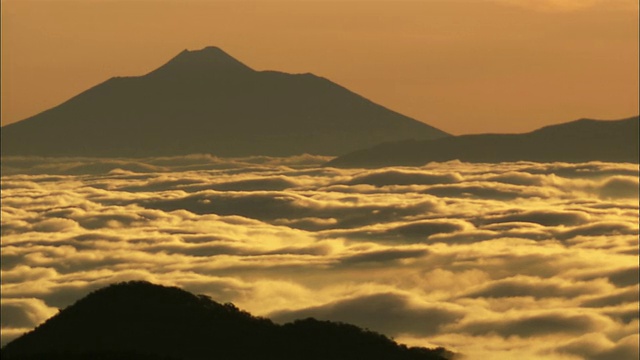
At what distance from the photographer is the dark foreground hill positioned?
74.4m

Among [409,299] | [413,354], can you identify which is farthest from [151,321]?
[409,299]

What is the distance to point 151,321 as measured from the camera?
7825cm

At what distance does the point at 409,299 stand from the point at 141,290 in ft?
356

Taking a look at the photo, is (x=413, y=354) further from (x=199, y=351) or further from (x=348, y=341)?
(x=199, y=351)

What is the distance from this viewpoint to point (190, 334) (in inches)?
3000

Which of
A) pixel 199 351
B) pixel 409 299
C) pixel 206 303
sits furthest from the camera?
pixel 409 299

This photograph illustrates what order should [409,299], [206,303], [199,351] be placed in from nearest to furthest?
[199,351] < [206,303] < [409,299]

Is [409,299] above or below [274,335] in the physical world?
above

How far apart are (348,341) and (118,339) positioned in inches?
467

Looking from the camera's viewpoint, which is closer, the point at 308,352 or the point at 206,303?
the point at 308,352

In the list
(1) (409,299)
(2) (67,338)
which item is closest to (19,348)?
(2) (67,338)

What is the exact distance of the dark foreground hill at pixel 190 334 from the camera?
74375 mm

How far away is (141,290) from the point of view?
268 feet

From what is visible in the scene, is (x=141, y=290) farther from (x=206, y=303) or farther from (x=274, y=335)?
→ (x=274, y=335)
